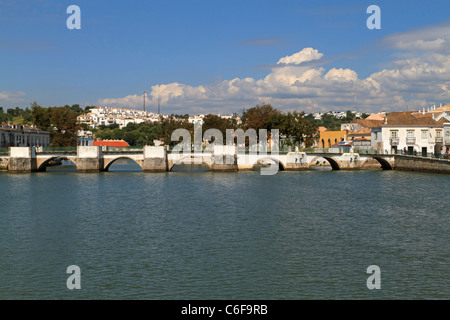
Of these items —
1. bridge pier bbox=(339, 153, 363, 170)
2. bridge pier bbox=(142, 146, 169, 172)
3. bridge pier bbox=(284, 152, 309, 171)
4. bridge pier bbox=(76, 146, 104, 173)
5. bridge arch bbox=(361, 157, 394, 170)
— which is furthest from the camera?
bridge pier bbox=(339, 153, 363, 170)

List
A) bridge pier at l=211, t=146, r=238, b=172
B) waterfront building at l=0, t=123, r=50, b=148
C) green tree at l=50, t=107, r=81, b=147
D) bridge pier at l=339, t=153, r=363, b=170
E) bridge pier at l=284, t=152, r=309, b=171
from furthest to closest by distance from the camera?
green tree at l=50, t=107, r=81, b=147 → waterfront building at l=0, t=123, r=50, b=148 → bridge pier at l=339, t=153, r=363, b=170 → bridge pier at l=284, t=152, r=309, b=171 → bridge pier at l=211, t=146, r=238, b=172

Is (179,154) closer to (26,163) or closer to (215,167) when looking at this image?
(215,167)

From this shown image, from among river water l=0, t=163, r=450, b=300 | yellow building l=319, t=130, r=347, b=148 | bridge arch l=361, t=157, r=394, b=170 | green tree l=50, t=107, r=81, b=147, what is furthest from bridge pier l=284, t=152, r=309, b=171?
yellow building l=319, t=130, r=347, b=148

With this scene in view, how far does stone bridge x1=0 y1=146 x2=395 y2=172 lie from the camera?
8869cm

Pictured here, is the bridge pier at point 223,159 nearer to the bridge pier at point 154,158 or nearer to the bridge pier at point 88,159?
the bridge pier at point 154,158

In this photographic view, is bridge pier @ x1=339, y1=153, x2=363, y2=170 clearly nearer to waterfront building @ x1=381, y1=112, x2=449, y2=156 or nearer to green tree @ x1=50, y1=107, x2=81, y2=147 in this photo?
waterfront building @ x1=381, y1=112, x2=449, y2=156

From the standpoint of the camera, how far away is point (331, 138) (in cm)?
15788

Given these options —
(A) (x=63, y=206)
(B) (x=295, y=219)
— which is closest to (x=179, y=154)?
(A) (x=63, y=206)

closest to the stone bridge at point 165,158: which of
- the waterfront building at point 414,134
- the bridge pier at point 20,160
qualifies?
the bridge pier at point 20,160

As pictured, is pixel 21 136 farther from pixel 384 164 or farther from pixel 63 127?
pixel 384 164

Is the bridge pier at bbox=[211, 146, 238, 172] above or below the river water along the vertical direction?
above

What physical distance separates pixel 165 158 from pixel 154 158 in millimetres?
1965

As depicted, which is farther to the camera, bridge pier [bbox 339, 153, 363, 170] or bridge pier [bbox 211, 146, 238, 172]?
bridge pier [bbox 339, 153, 363, 170]

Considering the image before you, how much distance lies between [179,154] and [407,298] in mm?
72367
